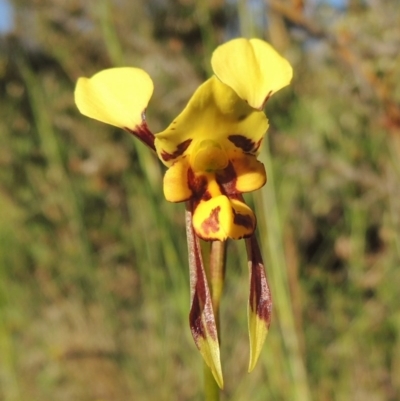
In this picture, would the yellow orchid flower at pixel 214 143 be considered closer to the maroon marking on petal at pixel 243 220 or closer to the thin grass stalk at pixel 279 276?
the maroon marking on petal at pixel 243 220

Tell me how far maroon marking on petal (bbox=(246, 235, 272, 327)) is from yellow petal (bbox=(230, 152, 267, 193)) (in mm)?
45

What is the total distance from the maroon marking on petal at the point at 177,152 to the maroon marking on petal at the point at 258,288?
0.32 feet

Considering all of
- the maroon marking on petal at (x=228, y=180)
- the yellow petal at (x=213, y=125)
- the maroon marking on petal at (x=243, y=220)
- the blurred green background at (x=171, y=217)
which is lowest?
the blurred green background at (x=171, y=217)

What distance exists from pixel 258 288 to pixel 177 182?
0.38 ft

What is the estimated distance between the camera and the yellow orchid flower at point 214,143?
0.52 metres

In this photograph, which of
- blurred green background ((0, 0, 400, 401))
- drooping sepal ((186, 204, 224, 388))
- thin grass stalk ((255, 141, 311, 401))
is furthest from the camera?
blurred green background ((0, 0, 400, 401))

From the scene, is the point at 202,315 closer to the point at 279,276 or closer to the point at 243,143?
the point at 243,143

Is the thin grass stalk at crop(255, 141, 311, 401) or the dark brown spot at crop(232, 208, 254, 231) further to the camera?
the thin grass stalk at crop(255, 141, 311, 401)

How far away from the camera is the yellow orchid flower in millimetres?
525

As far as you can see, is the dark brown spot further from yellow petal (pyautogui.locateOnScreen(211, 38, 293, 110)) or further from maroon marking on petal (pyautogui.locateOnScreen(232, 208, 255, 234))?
yellow petal (pyautogui.locateOnScreen(211, 38, 293, 110))

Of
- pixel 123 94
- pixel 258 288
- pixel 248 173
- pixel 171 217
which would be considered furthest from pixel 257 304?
pixel 171 217

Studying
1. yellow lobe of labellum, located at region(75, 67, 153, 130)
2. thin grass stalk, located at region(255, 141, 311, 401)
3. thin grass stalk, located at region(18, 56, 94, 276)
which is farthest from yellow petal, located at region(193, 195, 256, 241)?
thin grass stalk, located at region(18, 56, 94, 276)

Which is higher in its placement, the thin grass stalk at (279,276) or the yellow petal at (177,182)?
the yellow petal at (177,182)

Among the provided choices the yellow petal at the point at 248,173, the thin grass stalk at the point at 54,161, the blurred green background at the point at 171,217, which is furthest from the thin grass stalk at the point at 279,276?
the yellow petal at the point at 248,173
